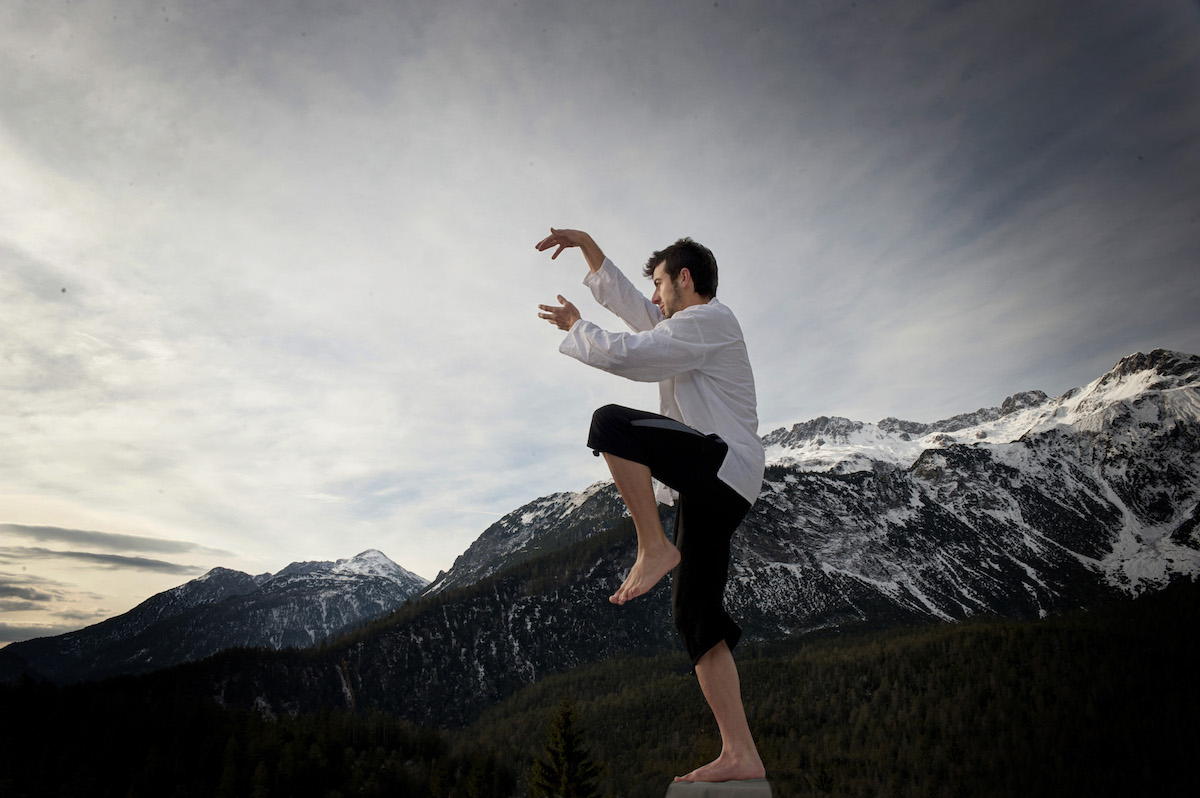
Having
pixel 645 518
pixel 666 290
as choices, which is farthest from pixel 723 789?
pixel 666 290

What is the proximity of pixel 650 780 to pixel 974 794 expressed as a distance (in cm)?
3983

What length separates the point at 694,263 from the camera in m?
4.05

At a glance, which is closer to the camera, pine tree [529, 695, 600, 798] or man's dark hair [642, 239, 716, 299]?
man's dark hair [642, 239, 716, 299]

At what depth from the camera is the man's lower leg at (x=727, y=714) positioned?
355 cm

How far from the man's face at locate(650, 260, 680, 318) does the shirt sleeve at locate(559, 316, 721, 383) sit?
0.57m

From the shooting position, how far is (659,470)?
133 inches

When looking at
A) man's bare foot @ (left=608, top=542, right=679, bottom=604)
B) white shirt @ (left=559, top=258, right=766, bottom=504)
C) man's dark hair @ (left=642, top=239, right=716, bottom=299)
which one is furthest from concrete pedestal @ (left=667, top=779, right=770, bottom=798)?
man's dark hair @ (left=642, top=239, right=716, bottom=299)

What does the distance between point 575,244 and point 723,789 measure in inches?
152

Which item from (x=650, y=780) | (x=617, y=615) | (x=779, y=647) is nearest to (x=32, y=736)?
(x=650, y=780)

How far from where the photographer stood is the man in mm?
3348

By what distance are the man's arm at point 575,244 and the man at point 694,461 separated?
0.89 m

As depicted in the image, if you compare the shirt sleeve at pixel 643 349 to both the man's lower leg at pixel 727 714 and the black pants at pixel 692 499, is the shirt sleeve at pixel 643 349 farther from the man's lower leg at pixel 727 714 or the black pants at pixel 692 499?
the man's lower leg at pixel 727 714

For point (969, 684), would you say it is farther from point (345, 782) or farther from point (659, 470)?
point (659, 470)

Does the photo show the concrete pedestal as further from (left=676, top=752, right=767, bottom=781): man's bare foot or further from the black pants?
the black pants
